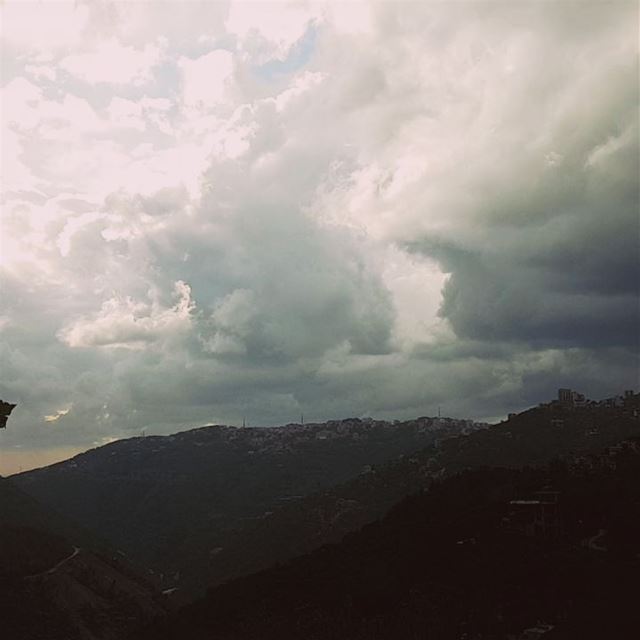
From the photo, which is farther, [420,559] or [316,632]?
[420,559]

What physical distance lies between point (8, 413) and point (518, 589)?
120 metres

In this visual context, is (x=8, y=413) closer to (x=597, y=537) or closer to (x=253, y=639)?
(x=253, y=639)

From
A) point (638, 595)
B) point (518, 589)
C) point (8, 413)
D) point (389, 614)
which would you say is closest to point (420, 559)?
point (389, 614)

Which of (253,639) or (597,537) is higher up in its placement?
(597,537)

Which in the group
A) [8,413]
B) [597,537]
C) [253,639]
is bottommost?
[253,639]

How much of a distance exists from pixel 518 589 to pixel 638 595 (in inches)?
981

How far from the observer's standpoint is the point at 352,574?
199 meters

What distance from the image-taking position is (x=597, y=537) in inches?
6855

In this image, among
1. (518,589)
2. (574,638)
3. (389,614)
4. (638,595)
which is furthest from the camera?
(389,614)

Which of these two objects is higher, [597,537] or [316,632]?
[597,537]

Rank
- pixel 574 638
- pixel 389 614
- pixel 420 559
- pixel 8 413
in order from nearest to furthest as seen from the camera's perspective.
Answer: pixel 8 413, pixel 574 638, pixel 389 614, pixel 420 559

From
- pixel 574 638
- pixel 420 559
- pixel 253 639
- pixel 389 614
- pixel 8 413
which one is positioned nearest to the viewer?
pixel 8 413

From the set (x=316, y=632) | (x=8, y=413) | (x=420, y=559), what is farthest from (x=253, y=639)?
(x=8, y=413)

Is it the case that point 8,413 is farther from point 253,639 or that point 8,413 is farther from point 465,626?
point 253,639
